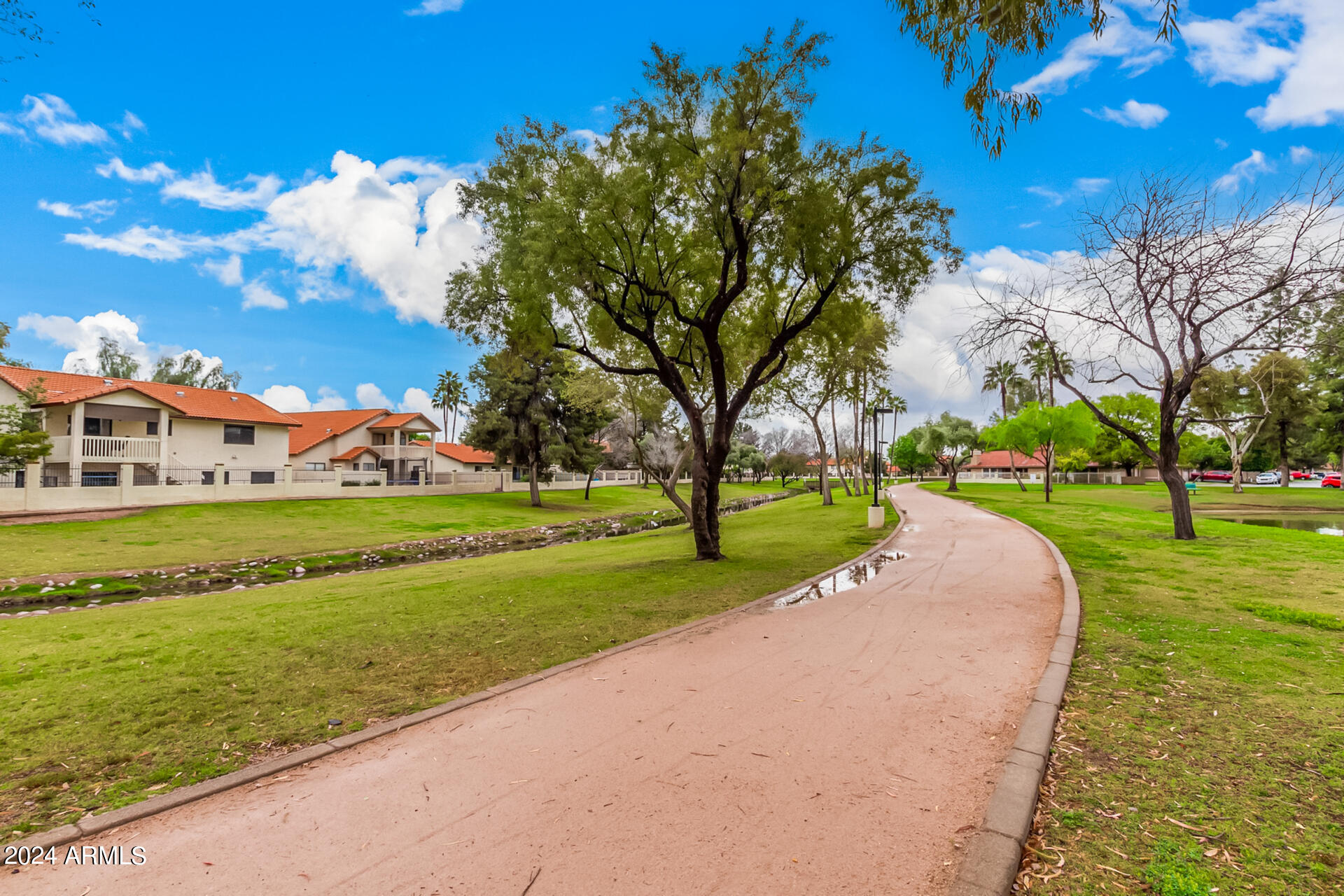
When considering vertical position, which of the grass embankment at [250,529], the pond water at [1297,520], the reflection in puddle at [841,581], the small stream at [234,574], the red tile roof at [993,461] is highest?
the red tile roof at [993,461]

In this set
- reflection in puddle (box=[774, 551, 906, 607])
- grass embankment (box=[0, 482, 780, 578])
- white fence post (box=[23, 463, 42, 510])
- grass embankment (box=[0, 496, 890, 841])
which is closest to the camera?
grass embankment (box=[0, 496, 890, 841])

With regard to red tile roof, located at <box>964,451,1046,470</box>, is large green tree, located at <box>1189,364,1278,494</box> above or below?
above

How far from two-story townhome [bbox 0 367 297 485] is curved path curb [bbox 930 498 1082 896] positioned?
3695 cm

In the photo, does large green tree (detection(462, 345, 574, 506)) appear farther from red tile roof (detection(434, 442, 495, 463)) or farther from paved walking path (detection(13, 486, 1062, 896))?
A: paved walking path (detection(13, 486, 1062, 896))

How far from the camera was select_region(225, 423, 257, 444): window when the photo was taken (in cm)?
3659

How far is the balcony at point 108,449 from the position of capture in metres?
29.0

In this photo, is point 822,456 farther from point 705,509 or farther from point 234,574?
point 234,574

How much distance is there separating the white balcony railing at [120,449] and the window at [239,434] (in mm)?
5301

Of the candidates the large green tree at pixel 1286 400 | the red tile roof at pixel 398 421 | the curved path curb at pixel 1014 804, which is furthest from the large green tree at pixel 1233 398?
the red tile roof at pixel 398 421

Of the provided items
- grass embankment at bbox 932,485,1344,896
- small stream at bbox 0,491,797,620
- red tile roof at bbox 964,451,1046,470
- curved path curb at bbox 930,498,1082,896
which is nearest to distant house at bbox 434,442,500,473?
small stream at bbox 0,491,797,620

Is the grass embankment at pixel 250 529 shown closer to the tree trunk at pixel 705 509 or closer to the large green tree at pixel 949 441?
the tree trunk at pixel 705 509

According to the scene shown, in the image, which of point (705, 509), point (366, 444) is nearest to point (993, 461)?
point (366, 444)

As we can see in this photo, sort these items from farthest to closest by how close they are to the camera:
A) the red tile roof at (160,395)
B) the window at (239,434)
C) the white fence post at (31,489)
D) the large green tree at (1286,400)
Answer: the large green tree at (1286,400)
the window at (239,434)
the red tile roof at (160,395)
the white fence post at (31,489)

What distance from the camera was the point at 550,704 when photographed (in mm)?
5000
